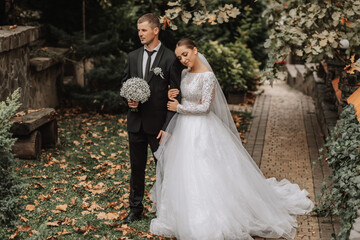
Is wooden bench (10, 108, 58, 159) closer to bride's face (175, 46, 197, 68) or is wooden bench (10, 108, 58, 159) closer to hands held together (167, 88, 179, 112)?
hands held together (167, 88, 179, 112)

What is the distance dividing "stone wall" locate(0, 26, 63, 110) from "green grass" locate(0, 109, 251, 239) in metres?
1.10

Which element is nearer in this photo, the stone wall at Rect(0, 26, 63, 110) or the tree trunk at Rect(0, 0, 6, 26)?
the stone wall at Rect(0, 26, 63, 110)

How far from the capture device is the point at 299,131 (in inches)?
401

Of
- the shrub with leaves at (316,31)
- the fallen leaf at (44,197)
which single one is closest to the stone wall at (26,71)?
the fallen leaf at (44,197)

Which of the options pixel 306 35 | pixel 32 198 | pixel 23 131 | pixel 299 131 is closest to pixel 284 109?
pixel 299 131

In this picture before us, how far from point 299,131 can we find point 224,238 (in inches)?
225

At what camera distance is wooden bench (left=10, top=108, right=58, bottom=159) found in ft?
25.2

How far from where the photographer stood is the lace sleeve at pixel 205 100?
5129 mm

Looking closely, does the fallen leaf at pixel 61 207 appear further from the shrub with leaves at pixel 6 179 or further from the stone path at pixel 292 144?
the stone path at pixel 292 144

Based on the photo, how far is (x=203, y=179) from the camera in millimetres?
5074

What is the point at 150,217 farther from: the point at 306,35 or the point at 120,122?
the point at 120,122

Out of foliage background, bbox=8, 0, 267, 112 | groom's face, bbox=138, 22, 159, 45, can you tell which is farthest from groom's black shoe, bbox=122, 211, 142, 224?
foliage background, bbox=8, 0, 267, 112

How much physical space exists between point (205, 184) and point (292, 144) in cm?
449

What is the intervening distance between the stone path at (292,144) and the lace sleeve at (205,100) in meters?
1.67
